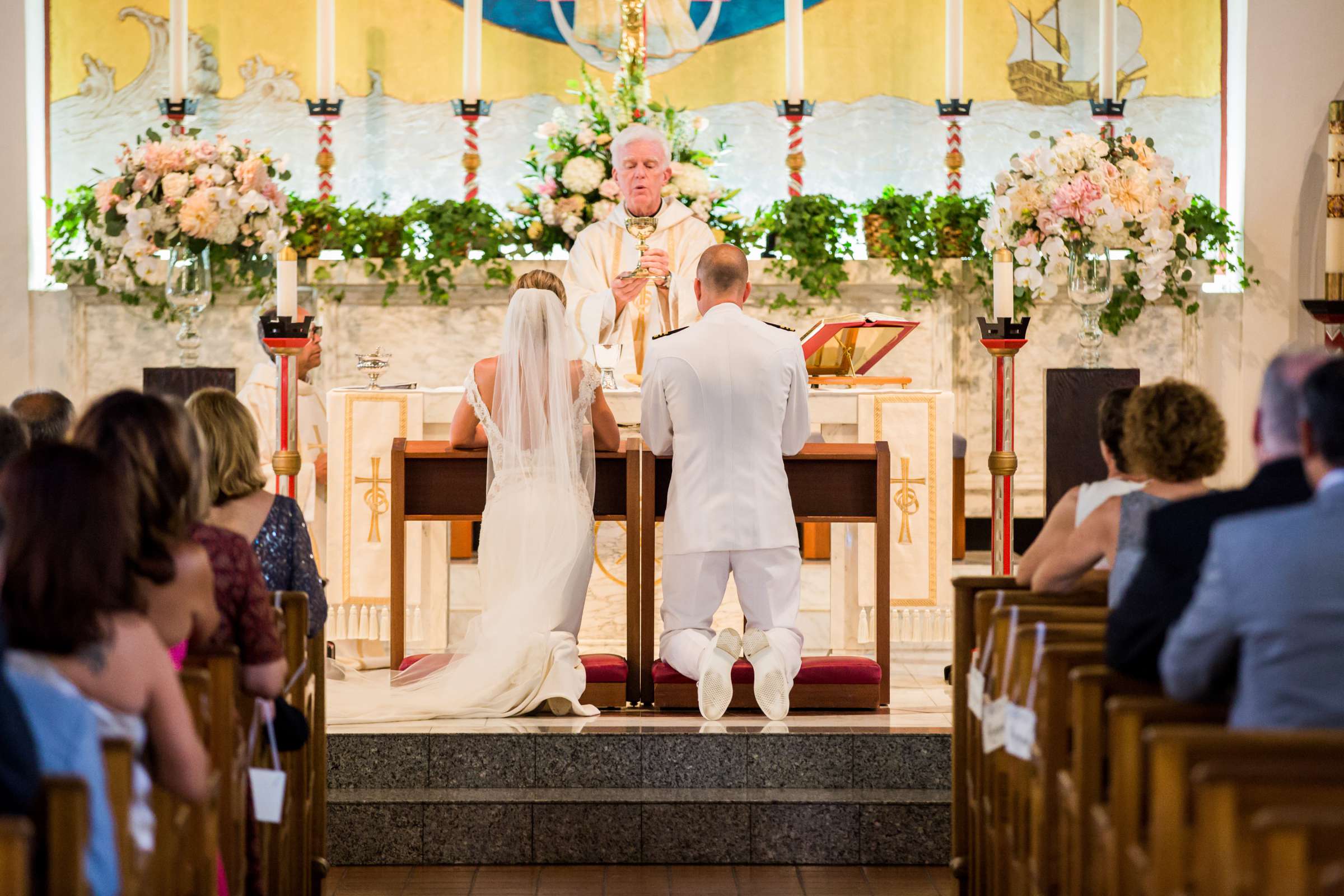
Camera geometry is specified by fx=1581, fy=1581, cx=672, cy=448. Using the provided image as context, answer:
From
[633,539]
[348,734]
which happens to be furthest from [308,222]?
[348,734]

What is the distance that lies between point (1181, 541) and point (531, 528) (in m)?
3.00

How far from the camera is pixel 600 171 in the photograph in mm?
8055

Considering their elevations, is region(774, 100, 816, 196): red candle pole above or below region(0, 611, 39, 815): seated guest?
above

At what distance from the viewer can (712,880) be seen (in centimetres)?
475

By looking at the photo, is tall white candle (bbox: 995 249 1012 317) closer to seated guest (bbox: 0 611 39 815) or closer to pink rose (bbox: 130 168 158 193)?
pink rose (bbox: 130 168 158 193)

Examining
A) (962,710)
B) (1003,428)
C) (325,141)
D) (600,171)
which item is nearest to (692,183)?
(600,171)

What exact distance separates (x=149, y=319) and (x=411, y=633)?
10.8 feet

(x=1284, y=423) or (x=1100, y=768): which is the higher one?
(x=1284, y=423)

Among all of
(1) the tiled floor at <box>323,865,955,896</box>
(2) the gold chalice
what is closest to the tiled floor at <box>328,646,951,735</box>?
(1) the tiled floor at <box>323,865,955,896</box>

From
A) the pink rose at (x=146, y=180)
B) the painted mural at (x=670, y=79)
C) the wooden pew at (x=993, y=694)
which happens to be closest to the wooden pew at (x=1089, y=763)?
the wooden pew at (x=993, y=694)

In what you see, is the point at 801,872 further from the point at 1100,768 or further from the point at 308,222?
the point at 308,222

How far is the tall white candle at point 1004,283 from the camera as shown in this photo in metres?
5.97

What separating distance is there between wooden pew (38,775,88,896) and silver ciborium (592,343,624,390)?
475 cm

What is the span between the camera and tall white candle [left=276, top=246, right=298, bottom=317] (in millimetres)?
5945
